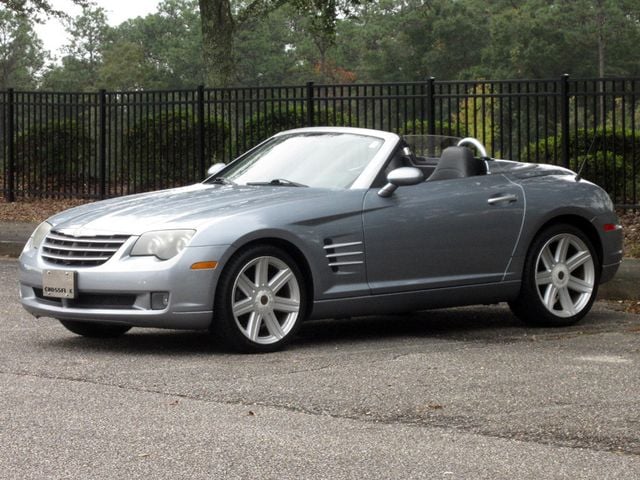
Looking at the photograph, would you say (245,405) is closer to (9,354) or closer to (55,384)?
→ (55,384)

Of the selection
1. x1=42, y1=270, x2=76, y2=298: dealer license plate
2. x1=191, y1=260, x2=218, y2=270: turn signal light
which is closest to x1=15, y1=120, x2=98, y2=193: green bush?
x1=42, y1=270, x2=76, y2=298: dealer license plate

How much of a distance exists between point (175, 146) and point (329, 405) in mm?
16558

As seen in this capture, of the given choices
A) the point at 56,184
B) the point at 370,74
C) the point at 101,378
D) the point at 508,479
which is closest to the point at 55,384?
the point at 101,378

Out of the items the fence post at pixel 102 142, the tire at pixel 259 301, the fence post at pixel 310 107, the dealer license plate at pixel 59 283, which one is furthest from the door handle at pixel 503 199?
→ the fence post at pixel 102 142

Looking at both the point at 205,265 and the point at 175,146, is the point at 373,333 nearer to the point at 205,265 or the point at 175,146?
the point at 205,265

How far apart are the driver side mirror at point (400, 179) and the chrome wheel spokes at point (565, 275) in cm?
133

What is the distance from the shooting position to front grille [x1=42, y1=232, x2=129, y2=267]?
873 cm

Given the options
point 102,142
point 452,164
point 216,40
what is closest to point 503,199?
point 452,164

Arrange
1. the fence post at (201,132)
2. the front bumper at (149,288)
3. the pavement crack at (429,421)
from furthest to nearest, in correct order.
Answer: the fence post at (201,132) < the front bumper at (149,288) < the pavement crack at (429,421)

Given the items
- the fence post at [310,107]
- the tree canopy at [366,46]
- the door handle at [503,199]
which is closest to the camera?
the door handle at [503,199]

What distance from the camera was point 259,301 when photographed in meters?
8.83

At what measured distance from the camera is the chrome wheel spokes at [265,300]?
8789 mm

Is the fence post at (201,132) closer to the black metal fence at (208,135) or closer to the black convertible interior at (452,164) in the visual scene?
the black metal fence at (208,135)

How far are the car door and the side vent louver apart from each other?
0.08 m
